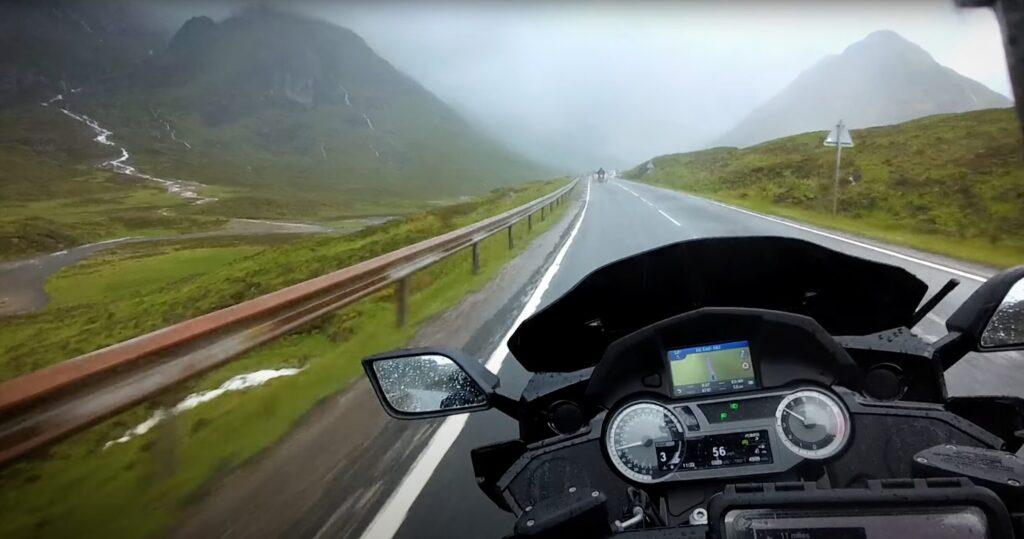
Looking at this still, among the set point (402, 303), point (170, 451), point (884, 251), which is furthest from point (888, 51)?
point (170, 451)

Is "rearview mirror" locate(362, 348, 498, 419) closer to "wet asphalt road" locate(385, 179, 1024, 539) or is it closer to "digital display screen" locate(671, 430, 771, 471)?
"digital display screen" locate(671, 430, 771, 471)

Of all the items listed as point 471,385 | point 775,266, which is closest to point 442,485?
point 471,385

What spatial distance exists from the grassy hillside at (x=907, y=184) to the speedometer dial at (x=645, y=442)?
35.4 feet

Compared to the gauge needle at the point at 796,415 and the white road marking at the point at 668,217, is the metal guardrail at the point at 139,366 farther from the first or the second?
the white road marking at the point at 668,217

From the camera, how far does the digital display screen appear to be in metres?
1.86

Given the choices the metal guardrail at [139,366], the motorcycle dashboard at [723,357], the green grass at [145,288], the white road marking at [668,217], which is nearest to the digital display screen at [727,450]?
the motorcycle dashboard at [723,357]

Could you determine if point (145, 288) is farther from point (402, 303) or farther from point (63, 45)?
point (63, 45)

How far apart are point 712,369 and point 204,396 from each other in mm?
4225

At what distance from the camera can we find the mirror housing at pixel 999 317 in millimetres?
1953

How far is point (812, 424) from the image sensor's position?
6.03ft

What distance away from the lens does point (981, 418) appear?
2195 mm

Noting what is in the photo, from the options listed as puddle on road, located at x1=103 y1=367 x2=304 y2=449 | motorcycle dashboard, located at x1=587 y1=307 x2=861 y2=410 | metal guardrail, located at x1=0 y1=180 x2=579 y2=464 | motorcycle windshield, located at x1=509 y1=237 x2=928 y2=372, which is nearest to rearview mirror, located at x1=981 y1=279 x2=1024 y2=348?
motorcycle windshield, located at x1=509 y1=237 x2=928 y2=372

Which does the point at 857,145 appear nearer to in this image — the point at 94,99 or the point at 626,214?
the point at 626,214

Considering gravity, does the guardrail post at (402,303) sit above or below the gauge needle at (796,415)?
below
